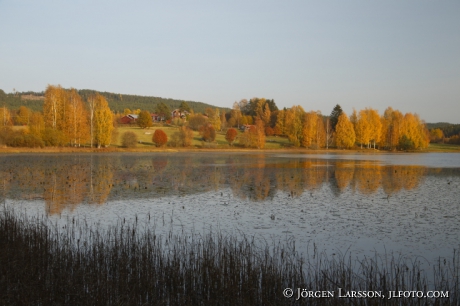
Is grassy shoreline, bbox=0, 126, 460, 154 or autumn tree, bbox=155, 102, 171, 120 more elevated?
autumn tree, bbox=155, 102, 171, 120

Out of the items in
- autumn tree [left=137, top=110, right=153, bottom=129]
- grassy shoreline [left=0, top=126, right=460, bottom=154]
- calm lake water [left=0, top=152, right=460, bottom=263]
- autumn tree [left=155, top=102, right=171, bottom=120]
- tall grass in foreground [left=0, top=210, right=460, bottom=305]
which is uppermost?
autumn tree [left=155, top=102, right=171, bottom=120]

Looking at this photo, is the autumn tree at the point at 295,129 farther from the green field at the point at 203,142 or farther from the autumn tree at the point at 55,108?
the autumn tree at the point at 55,108

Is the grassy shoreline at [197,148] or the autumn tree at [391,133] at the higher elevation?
the autumn tree at [391,133]

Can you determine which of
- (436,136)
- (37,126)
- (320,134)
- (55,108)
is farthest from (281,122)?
(436,136)

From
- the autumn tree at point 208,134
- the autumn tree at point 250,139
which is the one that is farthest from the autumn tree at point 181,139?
the autumn tree at point 250,139

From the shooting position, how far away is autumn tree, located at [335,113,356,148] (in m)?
104

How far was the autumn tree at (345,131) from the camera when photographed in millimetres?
103625

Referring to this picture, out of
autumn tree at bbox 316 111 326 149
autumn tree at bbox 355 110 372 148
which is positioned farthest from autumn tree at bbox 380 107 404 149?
autumn tree at bbox 316 111 326 149

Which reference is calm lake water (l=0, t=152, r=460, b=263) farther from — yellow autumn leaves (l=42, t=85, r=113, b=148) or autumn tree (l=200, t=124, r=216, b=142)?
autumn tree (l=200, t=124, r=216, b=142)

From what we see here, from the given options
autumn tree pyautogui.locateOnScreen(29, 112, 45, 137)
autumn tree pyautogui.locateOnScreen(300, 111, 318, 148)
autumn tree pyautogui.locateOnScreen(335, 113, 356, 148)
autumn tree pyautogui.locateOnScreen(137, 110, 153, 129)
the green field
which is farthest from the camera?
autumn tree pyautogui.locateOnScreen(137, 110, 153, 129)

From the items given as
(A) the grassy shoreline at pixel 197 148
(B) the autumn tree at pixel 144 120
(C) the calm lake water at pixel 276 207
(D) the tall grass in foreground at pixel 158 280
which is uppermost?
(B) the autumn tree at pixel 144 120

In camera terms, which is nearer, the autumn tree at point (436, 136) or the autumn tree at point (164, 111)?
the autumn tree at point (164, 111)

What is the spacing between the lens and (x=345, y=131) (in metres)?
104

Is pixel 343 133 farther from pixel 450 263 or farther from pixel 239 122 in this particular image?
pixel 450 263
